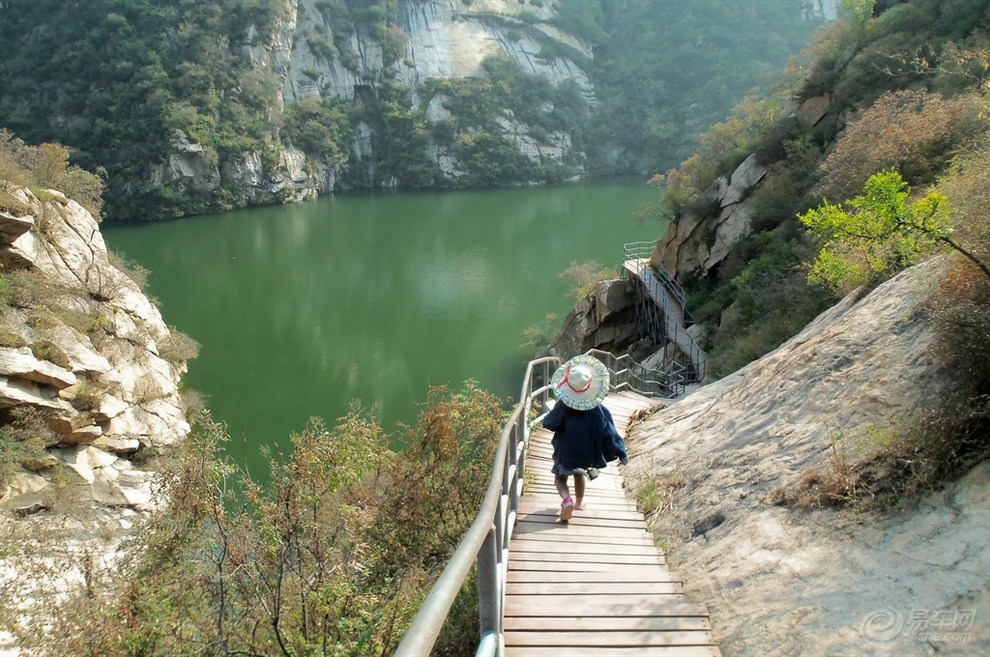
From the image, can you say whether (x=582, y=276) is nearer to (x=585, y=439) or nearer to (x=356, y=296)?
(x=356, y=296)

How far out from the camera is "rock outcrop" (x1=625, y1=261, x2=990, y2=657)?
9.05 feet

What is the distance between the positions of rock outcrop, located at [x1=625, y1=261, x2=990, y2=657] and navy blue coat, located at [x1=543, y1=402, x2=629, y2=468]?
26.0 inches

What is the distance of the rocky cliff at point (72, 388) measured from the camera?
500 inches

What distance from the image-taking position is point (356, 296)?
34.9m

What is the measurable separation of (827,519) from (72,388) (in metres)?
17.0

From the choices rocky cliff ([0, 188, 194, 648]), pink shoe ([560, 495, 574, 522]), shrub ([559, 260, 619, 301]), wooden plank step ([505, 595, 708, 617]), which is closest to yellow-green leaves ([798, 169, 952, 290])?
wooden plank step ([505, 595, 708, 617])

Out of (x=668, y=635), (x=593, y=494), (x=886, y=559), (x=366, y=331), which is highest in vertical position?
(x=886, y=559)

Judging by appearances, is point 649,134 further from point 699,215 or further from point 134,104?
point 699,215

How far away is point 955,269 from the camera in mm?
4043

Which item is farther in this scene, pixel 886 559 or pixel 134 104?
pixel 134 104

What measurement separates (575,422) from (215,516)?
4.33m

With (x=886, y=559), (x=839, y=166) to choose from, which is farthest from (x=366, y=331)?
(x=886, y=559)

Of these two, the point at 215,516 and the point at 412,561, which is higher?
the point at 215,516

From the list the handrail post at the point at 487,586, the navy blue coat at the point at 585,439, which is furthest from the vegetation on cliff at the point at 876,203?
the handrail post at the point at 487,586
